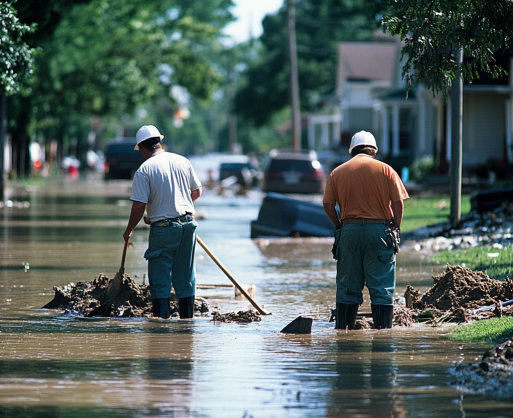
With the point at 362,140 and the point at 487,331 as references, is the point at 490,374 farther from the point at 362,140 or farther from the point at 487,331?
the point at 362,140

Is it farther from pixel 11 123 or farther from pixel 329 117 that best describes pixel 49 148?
pixel 11 123

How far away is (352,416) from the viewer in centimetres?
564

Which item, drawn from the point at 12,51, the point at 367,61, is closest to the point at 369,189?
the point at 12,51

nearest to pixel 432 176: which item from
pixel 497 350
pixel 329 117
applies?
pixel 497 350

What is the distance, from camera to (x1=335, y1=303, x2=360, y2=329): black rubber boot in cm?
870

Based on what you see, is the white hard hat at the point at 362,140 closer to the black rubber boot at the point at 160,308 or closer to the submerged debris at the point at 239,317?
the submerged debris at the point at 239,317

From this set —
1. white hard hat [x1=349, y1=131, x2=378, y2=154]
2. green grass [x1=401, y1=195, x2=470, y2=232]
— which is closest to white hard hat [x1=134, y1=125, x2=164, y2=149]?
white hard hat [x1=349, y1=131, x2=378, y2=154]

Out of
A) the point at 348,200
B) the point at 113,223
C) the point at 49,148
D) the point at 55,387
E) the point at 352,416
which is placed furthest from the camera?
the point at 49,148

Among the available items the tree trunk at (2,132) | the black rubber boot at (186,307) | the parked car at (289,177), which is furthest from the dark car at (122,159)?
the black rubber boot at (186,307)

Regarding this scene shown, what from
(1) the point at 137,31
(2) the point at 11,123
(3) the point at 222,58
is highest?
(3) the point at 222,58

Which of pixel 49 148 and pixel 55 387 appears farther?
pixel 49 148

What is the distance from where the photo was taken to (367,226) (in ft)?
27.9

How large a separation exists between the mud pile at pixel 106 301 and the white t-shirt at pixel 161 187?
114 cm

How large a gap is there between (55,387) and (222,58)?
428ft
